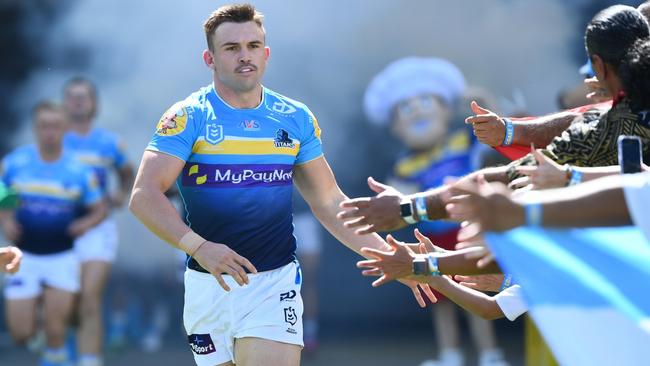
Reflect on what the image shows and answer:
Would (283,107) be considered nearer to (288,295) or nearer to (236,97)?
(236,97)

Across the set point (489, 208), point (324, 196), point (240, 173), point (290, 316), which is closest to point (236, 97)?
point (240, 173)

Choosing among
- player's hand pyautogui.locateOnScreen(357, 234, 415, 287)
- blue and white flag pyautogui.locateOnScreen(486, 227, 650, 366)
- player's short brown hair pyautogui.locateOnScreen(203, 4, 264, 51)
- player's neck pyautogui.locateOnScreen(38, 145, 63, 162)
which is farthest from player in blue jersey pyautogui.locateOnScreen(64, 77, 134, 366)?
blue and white flag pyautogui.locateOnScreen(486, 227, 650, 366)

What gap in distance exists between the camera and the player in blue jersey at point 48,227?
10305mm

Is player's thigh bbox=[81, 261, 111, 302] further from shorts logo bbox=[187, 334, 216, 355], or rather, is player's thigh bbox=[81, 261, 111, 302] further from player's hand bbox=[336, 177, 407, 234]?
player's hand bbox=[336, 177, 407, 234]

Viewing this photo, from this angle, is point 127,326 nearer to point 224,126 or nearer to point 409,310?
point 409,310

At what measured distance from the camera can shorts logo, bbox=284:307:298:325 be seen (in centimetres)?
554

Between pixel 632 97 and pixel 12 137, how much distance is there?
8.14 m

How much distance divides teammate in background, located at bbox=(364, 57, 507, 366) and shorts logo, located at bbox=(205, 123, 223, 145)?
16.3 ft

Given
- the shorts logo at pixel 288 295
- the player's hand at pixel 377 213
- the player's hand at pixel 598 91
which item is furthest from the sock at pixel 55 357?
the player's hand at pixel 598 91

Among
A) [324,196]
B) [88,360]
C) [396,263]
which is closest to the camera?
[396,263]

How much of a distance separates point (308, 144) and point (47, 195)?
5.28 metres

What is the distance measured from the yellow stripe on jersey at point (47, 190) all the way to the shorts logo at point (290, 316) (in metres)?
5.41

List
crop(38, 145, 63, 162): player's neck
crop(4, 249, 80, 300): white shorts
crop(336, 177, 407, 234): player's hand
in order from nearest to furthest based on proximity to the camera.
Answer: crop(336, 177, 407, 234): player's hand < crop(4, 249, 80, 300): white shorts < crop(38, 145, 63, 162): player's neck

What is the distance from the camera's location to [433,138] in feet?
35.2
